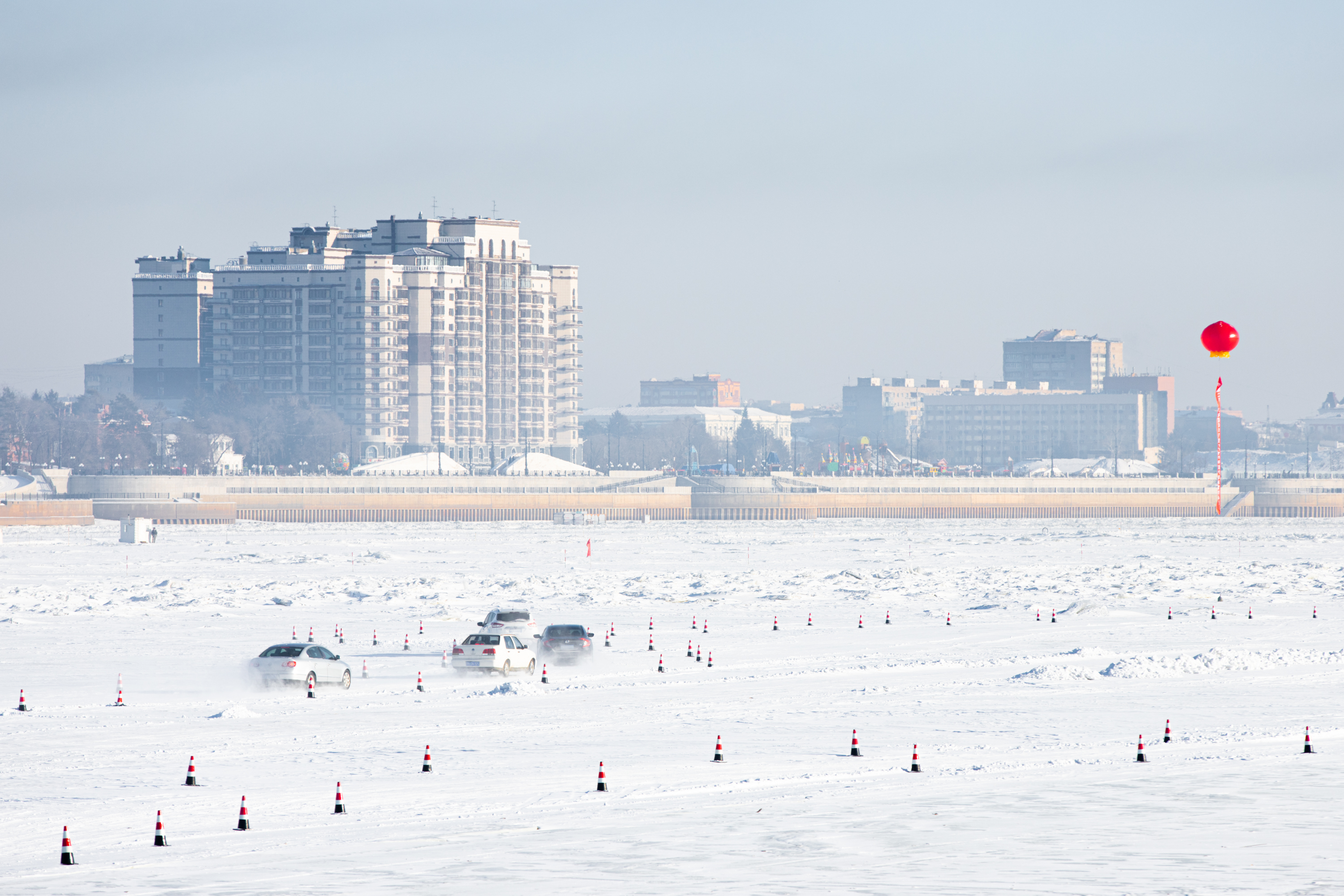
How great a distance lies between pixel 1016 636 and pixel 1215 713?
723 inches

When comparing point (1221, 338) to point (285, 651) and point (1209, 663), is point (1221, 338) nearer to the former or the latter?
point (1209, 663)

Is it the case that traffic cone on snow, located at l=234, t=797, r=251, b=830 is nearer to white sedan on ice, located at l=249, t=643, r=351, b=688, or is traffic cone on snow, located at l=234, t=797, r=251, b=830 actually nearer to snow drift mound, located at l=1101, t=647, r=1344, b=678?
white sedan on ice, located at l=249, t=643, r=351, b=688

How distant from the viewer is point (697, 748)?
34.2m

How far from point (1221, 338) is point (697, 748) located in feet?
59.3

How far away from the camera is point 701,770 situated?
31.6m

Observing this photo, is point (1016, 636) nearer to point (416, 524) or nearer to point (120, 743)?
point (120, 743)

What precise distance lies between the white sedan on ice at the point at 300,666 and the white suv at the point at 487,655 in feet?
11.1

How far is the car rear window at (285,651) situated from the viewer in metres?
42.5

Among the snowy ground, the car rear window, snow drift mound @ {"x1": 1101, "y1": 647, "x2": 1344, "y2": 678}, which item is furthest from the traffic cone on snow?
snow drift mound @ {"x1": 1101, "y1": 647, "x2": 1344, "y2": 678}

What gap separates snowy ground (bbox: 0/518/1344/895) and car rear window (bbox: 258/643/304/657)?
1.08m

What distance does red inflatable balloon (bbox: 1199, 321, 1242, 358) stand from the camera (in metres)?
43.6

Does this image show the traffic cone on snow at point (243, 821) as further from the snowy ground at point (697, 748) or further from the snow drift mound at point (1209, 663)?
the snow drift mound at point (1209, 663)

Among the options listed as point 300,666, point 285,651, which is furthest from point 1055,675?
point 285,651

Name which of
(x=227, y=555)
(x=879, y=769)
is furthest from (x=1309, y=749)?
(x=227, y=555)
